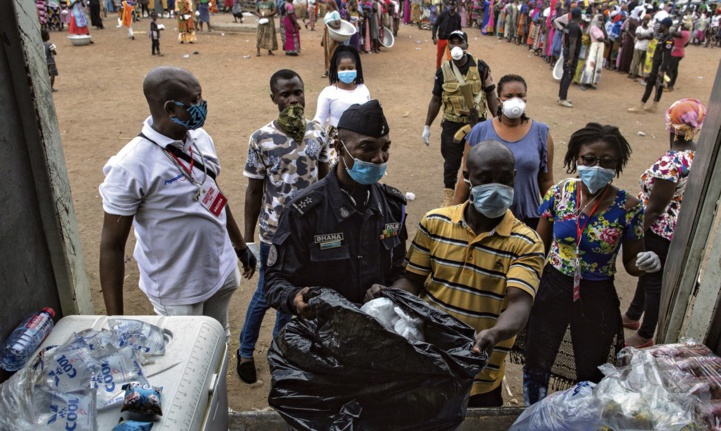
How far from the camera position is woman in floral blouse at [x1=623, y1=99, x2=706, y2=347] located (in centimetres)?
355

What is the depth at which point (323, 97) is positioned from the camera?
481cm

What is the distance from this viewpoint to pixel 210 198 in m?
2.76

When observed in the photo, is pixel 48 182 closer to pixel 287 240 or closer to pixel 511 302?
pixel 287 240

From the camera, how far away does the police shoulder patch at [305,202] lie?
7.30ft

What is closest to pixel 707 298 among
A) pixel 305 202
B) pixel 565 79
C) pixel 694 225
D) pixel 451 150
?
pixel 694 225

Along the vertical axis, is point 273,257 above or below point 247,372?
above

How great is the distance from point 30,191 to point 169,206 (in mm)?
711

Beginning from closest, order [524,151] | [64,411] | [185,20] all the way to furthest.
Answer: [64,411]
[524,151]
[185,20]

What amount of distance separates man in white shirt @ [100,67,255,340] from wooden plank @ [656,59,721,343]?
A: 87.1 inches

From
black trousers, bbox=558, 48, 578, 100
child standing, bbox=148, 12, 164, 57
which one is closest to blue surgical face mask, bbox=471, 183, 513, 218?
black trousers, bbox=558, 48, 578, 100

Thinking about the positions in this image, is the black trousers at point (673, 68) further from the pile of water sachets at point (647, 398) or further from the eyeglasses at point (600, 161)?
the pile of water sachets at point (647, 398)

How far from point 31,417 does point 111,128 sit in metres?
8.39

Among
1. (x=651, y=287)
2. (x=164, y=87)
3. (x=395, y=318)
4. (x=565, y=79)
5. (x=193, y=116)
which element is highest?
(x=164, y=87)

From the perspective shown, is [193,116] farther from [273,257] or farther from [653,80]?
[653,80]
